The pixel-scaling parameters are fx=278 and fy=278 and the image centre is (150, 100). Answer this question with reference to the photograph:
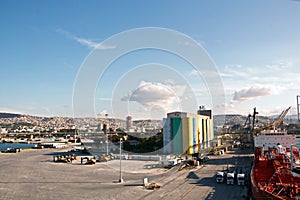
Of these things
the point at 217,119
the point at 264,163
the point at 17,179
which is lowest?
the point at 17,179

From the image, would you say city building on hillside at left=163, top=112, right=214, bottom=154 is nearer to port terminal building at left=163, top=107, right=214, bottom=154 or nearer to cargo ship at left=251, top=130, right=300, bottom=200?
port terminal building at left=163, top=107, right=214, bottom=154

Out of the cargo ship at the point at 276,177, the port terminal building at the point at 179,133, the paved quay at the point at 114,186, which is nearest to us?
the cargo ship at the point at 276,177

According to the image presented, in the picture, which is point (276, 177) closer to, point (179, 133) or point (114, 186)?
point (114, 186)

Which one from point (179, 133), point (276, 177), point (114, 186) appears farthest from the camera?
point (179, 133)

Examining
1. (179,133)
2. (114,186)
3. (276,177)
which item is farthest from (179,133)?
(276,177)

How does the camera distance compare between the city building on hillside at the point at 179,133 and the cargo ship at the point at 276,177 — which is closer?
the cargo ship at the point at 276,177

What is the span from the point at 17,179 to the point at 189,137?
16.0 meters

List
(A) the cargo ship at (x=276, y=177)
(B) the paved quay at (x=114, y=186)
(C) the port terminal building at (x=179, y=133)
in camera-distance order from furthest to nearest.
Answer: (C) the port terminal building at (x=179, y=133), (B) the paved quay at (x=114, y=186), (A) the cargo ship at (x=276, y=177)

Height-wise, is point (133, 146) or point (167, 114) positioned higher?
point (167, 114)

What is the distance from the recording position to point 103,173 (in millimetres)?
18078

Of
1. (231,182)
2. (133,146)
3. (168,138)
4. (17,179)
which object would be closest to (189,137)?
(168,138)

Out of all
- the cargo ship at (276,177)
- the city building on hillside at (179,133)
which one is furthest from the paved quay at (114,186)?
the city building on hillside at (179,133)

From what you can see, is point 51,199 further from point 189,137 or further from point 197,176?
point 189,137

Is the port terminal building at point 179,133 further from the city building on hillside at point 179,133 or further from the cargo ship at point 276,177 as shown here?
the cargo ship at point 276,177
